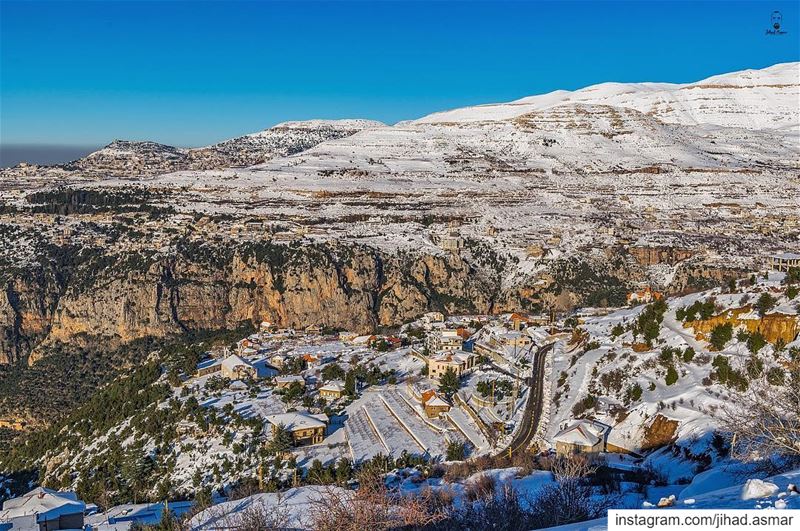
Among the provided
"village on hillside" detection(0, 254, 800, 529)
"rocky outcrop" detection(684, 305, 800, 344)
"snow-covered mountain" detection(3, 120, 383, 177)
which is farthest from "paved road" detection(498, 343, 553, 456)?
"snow-covered mountain" detection(3, 120, 383, 177)

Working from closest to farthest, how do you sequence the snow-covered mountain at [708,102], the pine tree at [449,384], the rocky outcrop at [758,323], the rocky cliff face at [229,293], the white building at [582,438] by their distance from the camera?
the white building at [582,438] < the rocky outcrop at [758,323] < the pine tree at [449,384] < the rocky cliff face at [229,293] < the snow-covered mountain at [708,102]

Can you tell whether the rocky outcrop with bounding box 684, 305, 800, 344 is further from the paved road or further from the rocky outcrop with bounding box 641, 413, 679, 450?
the paved road

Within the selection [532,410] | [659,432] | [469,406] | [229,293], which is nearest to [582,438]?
[659,432]

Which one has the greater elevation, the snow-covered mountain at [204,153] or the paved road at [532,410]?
the snow-covered mountain at [204,153]

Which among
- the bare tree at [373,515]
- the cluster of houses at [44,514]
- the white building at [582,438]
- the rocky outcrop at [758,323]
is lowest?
the cluster of houses at [44,514]

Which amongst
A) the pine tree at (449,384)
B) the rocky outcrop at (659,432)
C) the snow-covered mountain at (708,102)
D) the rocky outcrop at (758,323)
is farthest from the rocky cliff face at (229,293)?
the snow-covered mountain at (708,102)

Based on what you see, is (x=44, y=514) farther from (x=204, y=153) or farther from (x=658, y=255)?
(x=204, y=153)

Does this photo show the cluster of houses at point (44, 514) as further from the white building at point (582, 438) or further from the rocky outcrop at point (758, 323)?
the rocky outcrop at point (758, 323)
